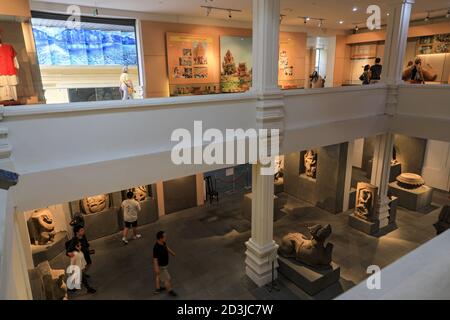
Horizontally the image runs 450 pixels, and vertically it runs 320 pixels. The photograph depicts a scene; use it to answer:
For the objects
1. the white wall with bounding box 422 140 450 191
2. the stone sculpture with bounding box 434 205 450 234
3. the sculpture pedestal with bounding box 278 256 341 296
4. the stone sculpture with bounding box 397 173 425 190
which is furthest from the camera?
the white wall with bounding box 422 140 450 191

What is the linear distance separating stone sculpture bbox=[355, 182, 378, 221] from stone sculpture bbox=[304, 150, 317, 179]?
216 centimetres

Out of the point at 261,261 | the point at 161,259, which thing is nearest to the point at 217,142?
the point at 161,259

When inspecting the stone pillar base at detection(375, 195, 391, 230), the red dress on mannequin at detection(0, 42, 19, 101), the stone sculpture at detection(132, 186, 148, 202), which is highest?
the red dress on mannequin at detection(0, 42, 19, 101)

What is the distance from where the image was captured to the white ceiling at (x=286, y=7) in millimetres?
7871

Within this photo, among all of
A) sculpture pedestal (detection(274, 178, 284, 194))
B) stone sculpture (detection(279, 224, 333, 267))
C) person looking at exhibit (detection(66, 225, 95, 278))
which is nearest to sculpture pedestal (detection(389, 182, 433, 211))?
sculpture pedestal (detection(274, 178, 284, 194))

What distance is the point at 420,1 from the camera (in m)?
8.34

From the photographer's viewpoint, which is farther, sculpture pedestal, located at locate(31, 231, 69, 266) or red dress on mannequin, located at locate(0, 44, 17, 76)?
sculpture pedestal, located at locate(31, 231, 69, 266)

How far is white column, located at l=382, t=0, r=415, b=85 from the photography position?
767 centimetres

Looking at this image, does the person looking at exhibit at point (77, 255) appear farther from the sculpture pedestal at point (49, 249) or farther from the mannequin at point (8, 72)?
the mannequin at point (8, 72)

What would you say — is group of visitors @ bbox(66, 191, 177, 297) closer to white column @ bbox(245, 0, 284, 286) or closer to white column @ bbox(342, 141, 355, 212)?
white column @ bbox(245, 0, 284, 286)

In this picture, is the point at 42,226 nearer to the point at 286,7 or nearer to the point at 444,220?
the point at 286,7

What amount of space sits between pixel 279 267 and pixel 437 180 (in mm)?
8810

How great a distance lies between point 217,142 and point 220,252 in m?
4.11
